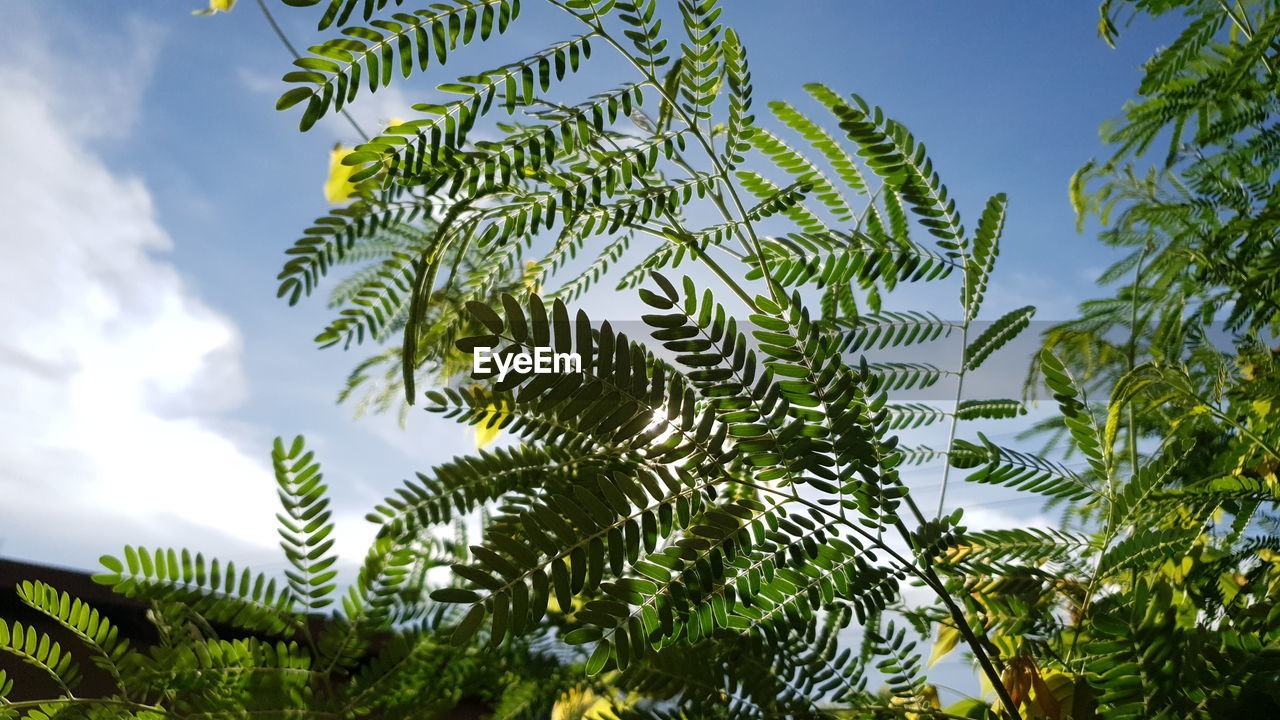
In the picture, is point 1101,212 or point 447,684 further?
point 1101,212

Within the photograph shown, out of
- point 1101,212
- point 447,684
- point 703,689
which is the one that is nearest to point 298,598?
point 447,684

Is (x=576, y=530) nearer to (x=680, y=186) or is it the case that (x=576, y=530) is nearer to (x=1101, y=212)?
(x=680, y=186)

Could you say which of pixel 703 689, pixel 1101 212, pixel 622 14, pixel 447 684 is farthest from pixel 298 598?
pixel 1101 212

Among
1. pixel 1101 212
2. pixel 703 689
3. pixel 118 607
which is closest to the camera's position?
pixel 703 689

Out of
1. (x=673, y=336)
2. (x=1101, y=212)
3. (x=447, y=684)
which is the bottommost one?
(x=447, y=684)

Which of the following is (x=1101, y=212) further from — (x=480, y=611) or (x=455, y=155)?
(x=480, y=611)

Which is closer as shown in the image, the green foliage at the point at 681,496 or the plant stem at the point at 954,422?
the green foliage at the point at 681,496

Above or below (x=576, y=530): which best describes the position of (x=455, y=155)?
above

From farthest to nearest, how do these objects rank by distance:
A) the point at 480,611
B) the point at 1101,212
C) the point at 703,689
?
the point at 1101,212, the point at 703,689, the point at 480,611

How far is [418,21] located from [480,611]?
249 millimetres

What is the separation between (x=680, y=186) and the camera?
42 centimetres

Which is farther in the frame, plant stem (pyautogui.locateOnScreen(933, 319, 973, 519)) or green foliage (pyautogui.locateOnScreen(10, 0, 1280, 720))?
plant stem (pyautogui.locateOnScreen(933, 319, 973, 519))

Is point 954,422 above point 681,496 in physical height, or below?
above

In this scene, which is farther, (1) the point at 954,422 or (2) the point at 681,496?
(1) the point at 954,422
